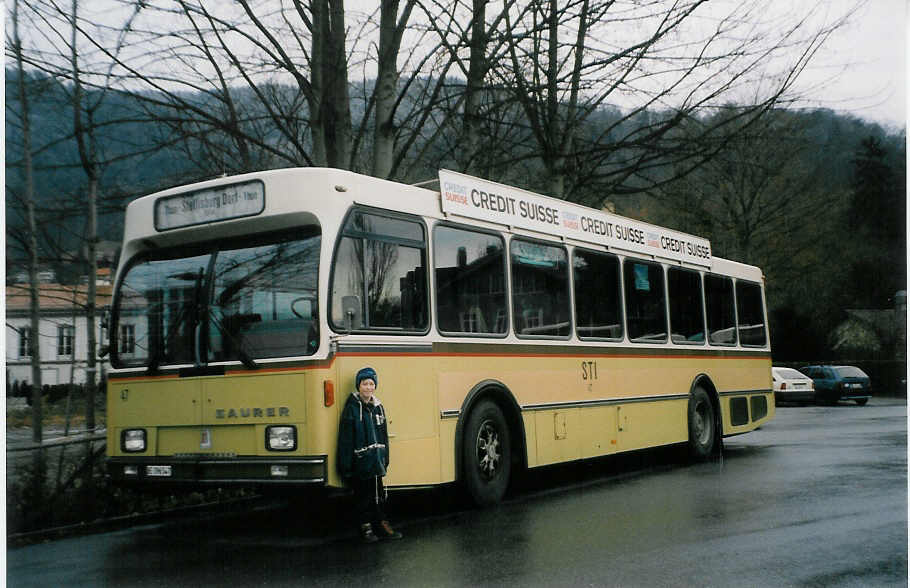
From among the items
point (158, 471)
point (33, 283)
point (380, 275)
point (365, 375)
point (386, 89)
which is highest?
point (386, 89)

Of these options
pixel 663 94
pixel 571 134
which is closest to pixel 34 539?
pixel 663 94

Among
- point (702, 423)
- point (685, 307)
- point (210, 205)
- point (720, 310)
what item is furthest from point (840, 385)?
point (210, 205)

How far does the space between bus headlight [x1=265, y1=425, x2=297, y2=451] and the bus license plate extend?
41.9 inches

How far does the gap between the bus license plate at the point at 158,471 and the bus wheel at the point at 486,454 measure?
2594 mm

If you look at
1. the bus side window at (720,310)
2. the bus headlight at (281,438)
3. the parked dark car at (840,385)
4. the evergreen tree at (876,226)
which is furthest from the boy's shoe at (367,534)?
the parked dark car at (840,385)

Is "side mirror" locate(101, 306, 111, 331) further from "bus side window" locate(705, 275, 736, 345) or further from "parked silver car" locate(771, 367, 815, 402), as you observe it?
"parked silver car" locate(771, 367, 815, 402)

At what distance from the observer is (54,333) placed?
10.3 m

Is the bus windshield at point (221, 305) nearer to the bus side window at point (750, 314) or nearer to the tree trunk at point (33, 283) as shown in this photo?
the tree trunk at point (33, 283)

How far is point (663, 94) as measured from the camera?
15.0 m

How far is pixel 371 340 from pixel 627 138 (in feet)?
28.6

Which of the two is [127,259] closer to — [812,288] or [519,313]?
[519,313]

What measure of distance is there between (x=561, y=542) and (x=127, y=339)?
13.5ft

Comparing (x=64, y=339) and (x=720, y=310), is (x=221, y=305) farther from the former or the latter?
(x=720, y=310)

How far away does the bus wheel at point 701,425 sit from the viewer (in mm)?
13977
